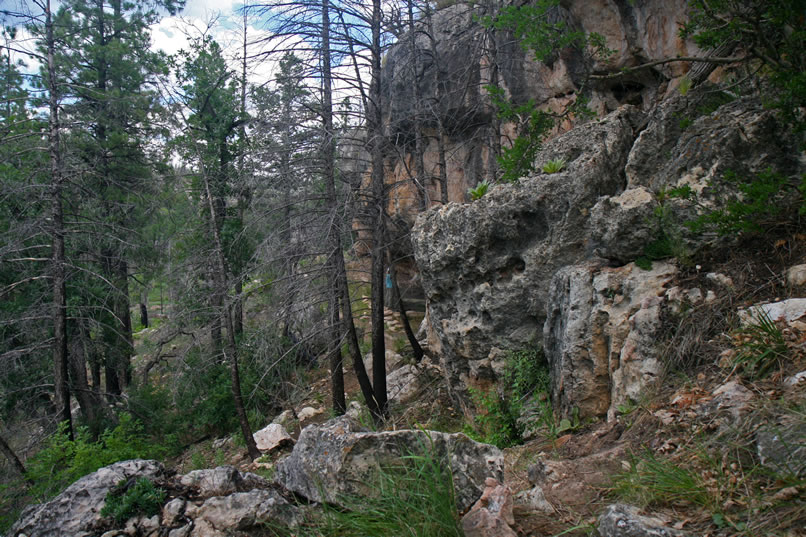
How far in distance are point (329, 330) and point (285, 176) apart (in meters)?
3.11

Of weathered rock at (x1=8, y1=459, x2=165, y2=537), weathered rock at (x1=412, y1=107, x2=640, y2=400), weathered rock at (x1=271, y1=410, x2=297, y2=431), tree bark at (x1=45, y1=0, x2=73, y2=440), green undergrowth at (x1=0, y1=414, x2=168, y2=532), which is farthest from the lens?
weathered rock at (x1=271, y1=410, x2=297, y2=431)

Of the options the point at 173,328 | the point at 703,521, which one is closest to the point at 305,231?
the point at 173,328

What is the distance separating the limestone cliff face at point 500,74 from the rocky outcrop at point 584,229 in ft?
4.98

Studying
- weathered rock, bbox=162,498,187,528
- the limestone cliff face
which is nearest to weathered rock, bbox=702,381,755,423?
weathered rock, bbox=162,498,187,528

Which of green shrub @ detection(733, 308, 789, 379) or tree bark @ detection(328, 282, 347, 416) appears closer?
green shrub @ detection(733, 308, 789, 379)

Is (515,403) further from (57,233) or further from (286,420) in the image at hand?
(57,233)

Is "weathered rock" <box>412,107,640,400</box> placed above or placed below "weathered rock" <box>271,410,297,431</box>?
above

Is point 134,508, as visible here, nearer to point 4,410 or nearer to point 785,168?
point 785,168

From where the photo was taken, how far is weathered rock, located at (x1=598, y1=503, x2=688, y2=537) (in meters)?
2.08

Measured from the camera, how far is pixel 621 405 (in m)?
4.12

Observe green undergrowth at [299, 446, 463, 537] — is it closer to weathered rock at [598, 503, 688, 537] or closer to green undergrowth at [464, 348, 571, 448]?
weathered rock at [598, 503, 688, 537]

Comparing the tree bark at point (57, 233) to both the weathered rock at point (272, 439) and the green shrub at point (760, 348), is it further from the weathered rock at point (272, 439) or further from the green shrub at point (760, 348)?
the green shrub at point (760, 348)

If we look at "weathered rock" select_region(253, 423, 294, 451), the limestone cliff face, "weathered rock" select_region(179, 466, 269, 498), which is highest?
the limestone cliff face

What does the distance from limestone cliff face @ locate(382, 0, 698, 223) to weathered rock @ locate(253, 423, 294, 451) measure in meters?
5.96
